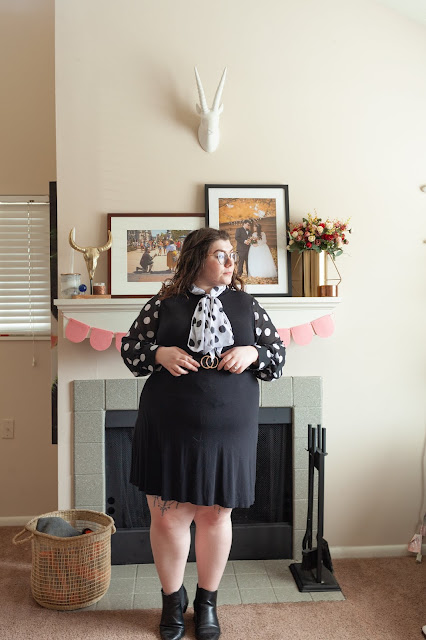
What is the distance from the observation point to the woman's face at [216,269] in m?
2.05

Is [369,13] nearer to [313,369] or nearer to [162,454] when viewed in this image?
[313,369]

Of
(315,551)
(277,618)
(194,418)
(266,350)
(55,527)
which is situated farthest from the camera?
(315,551)

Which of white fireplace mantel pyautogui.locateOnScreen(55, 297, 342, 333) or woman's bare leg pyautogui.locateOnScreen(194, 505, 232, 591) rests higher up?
white fireplace mantel pyautogui.locateOnScreen(55, 297, 342, 333)

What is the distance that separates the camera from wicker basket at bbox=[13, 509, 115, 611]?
7.72ft

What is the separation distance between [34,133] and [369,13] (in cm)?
182

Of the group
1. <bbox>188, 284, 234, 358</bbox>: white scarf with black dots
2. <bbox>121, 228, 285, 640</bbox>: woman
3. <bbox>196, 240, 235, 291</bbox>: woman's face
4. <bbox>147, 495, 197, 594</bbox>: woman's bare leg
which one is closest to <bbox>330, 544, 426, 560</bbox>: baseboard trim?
<bbox>121, 228, 285, 640</bbox>: woman

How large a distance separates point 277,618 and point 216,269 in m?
1.34

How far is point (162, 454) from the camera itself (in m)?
1.99

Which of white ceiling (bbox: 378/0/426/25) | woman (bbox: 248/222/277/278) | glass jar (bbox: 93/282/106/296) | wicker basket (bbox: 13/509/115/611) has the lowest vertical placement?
wicker basket (bbox: 13/509/115/611)

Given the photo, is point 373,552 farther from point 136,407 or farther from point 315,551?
point 136,407

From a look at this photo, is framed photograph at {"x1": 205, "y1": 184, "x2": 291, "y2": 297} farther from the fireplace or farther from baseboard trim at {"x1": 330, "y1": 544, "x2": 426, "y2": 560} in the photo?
baseboard trim at {"x1": 330, "y1": 544, "x2": 426, "y2": 560}

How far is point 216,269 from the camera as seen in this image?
80.7 inches

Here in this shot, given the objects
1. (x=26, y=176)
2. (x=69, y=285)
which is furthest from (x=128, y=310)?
(x=26, y=176)

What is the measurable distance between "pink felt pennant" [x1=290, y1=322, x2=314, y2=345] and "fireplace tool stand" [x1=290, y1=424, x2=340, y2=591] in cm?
37
